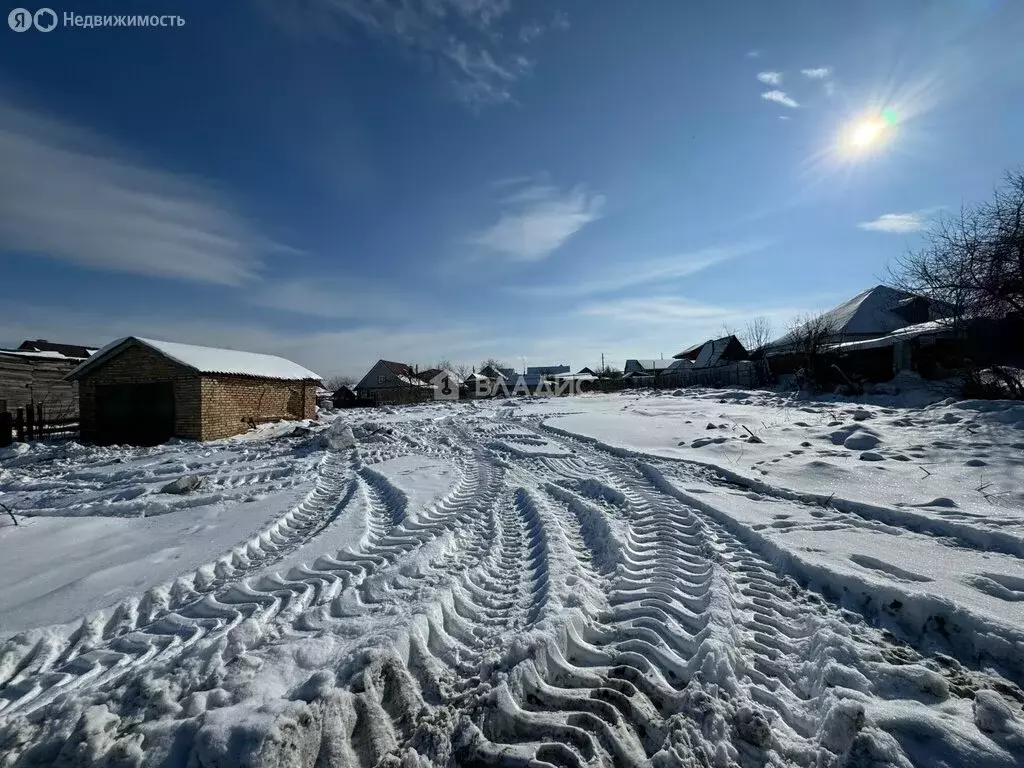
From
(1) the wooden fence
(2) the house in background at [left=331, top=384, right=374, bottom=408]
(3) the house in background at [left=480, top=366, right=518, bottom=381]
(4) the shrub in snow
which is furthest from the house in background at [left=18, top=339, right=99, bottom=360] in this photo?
(4) the shrub in snow

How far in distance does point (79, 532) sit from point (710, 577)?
685 cm

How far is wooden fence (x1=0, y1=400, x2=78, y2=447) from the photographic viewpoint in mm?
13445

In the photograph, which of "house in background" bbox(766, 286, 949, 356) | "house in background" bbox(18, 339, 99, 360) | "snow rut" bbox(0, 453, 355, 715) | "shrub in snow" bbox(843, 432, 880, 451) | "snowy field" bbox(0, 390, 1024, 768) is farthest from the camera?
"house in background" bbox(18, 339, 99, 360)

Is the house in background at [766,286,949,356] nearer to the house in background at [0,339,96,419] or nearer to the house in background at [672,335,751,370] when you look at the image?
the house in background at [672,335,751,370]

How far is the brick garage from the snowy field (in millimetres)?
8678

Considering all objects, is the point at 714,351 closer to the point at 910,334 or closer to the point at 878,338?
the point at 878,338

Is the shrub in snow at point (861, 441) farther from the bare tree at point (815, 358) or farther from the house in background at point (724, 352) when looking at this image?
the house in background at point (724, 352)

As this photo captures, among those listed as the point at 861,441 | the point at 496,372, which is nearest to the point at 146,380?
the point at 861,441

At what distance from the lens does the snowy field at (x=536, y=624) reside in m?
1.94

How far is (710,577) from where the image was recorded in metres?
3.42

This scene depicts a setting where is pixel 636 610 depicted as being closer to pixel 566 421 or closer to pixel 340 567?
pixel 340 567

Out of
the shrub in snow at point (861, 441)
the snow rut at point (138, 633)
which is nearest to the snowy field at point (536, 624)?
the snow rut at point (138, 633)

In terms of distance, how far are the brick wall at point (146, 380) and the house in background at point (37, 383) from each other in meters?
1.77

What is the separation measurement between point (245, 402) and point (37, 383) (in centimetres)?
959
